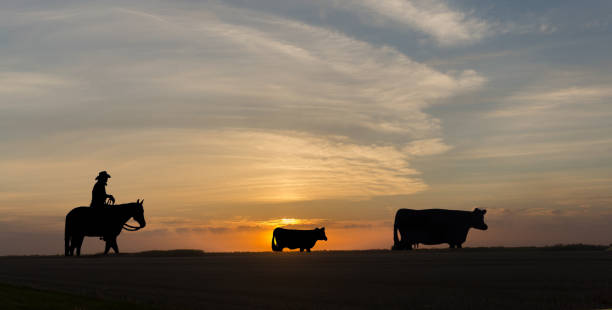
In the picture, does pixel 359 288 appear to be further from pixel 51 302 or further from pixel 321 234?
pixel 321 234

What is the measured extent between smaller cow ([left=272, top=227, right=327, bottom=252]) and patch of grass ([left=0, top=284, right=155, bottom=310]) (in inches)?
1194

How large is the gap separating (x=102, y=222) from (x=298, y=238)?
1360 centimetres

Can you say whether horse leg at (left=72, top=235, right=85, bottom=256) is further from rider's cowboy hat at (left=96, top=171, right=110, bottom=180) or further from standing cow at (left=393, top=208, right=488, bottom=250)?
standing cow at (left=393, top=208, right=488, bottom=250)

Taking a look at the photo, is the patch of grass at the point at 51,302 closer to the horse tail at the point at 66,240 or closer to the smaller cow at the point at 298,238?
the horse tail at the point at 66,240

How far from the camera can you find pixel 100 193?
33812 mm

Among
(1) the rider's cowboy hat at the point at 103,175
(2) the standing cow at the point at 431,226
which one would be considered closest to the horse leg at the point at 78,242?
(1) the rider's cowboy hat at the point at 103,175

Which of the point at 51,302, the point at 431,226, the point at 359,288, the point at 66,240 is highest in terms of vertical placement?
the point at 431,226

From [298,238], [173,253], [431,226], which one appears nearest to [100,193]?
[173,253]

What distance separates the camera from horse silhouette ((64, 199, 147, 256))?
107 ft

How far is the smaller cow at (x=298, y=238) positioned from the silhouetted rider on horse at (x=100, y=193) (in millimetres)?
12601

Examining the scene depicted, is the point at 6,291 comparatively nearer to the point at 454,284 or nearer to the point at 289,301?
the point at 289,301

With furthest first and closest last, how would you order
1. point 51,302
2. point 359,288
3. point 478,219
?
1. point 478,219
2. point 359,288
3. point 51,302

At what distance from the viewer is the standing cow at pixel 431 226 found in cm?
3909

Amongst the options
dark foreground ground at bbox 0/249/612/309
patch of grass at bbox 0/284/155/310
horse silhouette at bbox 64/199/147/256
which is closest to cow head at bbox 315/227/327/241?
horse silhouette at bbox 64/199/147/256
